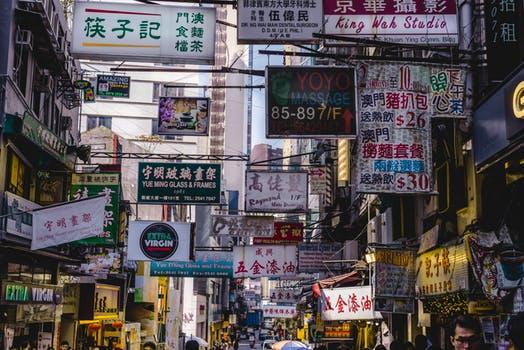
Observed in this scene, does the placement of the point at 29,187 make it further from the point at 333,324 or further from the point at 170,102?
the point at 333,324

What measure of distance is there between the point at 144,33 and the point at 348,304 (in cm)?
974

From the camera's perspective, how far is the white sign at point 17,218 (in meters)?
14.9

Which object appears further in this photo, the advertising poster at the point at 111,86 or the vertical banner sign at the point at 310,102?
the advertising poster at the point at 111,86

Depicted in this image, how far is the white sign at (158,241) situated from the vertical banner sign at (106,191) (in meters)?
3.50

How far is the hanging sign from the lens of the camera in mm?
11023

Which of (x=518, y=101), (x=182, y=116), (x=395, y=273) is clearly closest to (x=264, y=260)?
(x=182, y=116)

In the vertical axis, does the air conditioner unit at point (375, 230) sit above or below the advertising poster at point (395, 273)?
above

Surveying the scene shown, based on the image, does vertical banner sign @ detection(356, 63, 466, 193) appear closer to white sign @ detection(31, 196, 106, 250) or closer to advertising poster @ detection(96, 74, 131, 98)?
white sign @ detection(31, 196, 106, 250)

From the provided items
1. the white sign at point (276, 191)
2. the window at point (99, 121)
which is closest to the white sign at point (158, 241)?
the white sign at point (276, 191)

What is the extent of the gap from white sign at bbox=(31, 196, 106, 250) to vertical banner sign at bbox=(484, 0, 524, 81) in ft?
27.6

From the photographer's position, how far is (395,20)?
11680mm

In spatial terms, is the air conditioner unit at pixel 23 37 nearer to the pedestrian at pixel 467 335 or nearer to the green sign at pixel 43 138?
the green sign at pixel 43 138

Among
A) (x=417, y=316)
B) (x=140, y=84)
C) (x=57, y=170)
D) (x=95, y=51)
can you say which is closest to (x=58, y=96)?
(x=57, y=170)

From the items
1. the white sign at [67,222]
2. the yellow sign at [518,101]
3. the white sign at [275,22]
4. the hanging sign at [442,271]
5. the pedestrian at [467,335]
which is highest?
the white sign at [275,22]
